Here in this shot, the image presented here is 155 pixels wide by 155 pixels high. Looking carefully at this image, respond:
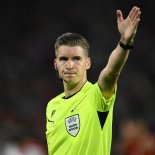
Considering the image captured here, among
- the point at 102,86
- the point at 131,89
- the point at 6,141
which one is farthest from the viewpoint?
the point at 131,89

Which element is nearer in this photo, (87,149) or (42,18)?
(87,149)

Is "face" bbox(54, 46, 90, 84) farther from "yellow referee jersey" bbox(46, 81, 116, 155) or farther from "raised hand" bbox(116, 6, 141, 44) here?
"raised hand" bbox(116, 6, 141, 44)

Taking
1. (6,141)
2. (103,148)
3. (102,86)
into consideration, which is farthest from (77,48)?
(6,141)

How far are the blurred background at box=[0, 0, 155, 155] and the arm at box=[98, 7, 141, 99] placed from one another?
4.71m

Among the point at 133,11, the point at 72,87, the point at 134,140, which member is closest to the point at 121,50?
the point at 133,11

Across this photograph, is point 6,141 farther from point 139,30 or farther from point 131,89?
point 139,30

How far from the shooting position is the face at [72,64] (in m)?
4.00

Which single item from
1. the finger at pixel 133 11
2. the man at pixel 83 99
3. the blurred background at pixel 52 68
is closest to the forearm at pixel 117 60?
the man at pixel 83 99

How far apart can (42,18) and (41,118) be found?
201cm

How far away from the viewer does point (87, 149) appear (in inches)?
147

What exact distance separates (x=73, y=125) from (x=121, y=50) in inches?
30.8

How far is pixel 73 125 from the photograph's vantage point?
12.5 feet

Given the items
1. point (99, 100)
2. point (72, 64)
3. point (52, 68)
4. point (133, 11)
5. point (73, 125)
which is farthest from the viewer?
point (52, 68)

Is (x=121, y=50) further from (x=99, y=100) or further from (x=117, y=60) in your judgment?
(x=99, y=100)
